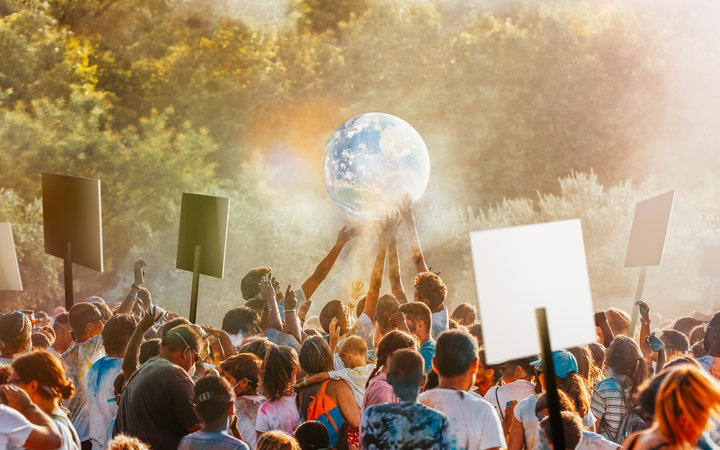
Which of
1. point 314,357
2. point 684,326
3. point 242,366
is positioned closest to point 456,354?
point 314,357

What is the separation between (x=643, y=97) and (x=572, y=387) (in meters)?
28.3

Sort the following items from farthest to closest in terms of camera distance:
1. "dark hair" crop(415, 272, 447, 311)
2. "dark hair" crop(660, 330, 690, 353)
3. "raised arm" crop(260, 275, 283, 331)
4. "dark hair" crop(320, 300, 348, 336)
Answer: "dark hair" crop(320, 300, 348, 336), "raised arm" crop(260, 275, 283, 331), "dark hair" crop(415, 272, 447, 311), "dark hair" crop(660, 330, 690, 353)

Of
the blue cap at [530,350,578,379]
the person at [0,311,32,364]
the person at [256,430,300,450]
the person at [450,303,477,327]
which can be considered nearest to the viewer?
the person at [256,430,300,450]

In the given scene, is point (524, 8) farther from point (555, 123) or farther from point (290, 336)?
point (290, 336)

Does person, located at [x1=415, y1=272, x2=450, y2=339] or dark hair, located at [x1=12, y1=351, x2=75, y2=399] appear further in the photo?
person, located at [x1=415, y1=272, x2=450, y2=339]

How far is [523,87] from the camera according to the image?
2931 cm

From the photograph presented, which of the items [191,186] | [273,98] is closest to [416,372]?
[191,186]

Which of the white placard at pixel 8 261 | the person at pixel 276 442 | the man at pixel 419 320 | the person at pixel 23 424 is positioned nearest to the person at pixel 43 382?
the person at pixel 23 424

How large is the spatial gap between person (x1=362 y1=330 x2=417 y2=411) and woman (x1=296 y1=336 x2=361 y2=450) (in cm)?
40

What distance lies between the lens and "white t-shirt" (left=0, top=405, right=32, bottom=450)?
3.63 metres

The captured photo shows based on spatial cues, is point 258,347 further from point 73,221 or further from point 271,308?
point 73,221

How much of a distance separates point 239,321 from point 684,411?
405 centimetres

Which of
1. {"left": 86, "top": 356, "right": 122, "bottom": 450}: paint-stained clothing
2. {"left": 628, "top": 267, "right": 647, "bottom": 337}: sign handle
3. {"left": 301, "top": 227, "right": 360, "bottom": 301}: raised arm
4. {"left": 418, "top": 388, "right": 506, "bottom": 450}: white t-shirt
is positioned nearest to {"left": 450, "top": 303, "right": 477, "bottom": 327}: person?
{"left": 301, "top": 227, "right": 360, "bottom": 301}: raised arm

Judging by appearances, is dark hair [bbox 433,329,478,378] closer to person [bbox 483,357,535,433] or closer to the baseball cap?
person [bbox 483,357,535,433]
